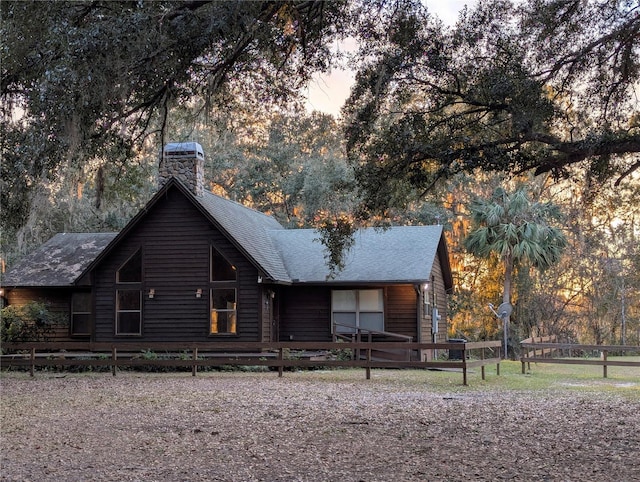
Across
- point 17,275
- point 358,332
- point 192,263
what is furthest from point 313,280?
point 17,275

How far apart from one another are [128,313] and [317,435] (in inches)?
530

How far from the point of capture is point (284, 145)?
112 ft

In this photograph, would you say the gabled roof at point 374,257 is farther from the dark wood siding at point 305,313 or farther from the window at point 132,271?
the window at point 132,271

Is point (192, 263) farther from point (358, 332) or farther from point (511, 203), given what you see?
point (511, 203)

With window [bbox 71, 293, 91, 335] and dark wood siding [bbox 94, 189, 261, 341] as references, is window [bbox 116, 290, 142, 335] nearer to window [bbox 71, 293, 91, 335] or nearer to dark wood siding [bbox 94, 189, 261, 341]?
dark wood siding [bbox 94, 189, 261, 341]

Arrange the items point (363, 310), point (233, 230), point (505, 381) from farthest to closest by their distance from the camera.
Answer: point (363, 310)
point (233, 230)
point (505, 381)

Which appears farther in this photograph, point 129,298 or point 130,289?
point 129,298

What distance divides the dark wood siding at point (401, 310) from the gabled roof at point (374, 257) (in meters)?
0.75

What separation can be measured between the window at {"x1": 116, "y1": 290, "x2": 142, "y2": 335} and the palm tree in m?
14.2

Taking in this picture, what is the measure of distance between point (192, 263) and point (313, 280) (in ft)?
11.5

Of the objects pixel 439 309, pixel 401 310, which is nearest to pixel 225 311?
pixel 401 310

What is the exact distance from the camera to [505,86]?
957cm

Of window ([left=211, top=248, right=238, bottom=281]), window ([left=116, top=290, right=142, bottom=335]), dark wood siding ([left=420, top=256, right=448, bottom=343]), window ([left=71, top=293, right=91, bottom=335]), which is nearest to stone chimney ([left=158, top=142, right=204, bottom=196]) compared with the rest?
window ([left=211, top=248, right=238, bottom=281])

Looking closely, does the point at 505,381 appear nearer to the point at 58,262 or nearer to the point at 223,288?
the point at 223,288
